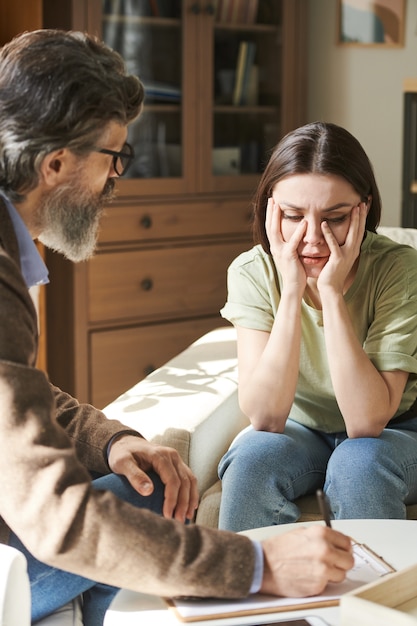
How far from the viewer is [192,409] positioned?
6.37ft

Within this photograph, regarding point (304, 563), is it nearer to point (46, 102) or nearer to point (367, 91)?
point (46, 102)

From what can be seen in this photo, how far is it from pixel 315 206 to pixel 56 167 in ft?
2.03

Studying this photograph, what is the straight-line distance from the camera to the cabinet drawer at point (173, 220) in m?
3.20

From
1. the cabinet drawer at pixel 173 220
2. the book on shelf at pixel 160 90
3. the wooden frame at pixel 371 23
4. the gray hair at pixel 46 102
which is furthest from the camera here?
the wooden frame at pixel 371 23

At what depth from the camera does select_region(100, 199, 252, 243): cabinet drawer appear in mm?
3203

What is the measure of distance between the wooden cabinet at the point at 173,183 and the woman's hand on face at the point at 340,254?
1.49 meters

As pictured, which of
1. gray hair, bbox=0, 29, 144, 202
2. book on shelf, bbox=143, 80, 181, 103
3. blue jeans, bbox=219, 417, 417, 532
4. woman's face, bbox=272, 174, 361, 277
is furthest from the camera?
book on shelf, bbox=143, 80, 181, 103

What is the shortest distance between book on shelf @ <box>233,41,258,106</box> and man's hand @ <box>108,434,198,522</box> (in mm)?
2157

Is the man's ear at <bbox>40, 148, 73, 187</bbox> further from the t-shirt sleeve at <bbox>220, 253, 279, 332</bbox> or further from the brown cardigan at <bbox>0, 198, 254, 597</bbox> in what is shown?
the t-shirt sleeve at <bbox>220, 253, 279, 332</bbox>

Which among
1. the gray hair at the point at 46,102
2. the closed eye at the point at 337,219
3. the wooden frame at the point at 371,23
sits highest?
the wooden frame at the point at 371,23

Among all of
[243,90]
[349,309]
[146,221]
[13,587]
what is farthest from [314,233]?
[243,90]

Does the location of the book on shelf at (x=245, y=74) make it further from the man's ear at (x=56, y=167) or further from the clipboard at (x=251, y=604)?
the clipboard at (x=251, y=604)

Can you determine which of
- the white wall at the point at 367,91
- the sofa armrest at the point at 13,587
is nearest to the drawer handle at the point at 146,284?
the white wall at the point at 367,91

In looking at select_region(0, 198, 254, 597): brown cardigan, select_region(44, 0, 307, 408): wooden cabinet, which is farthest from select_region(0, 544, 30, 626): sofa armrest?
select_region(44, 0, 307, 408): wooden cabinet
